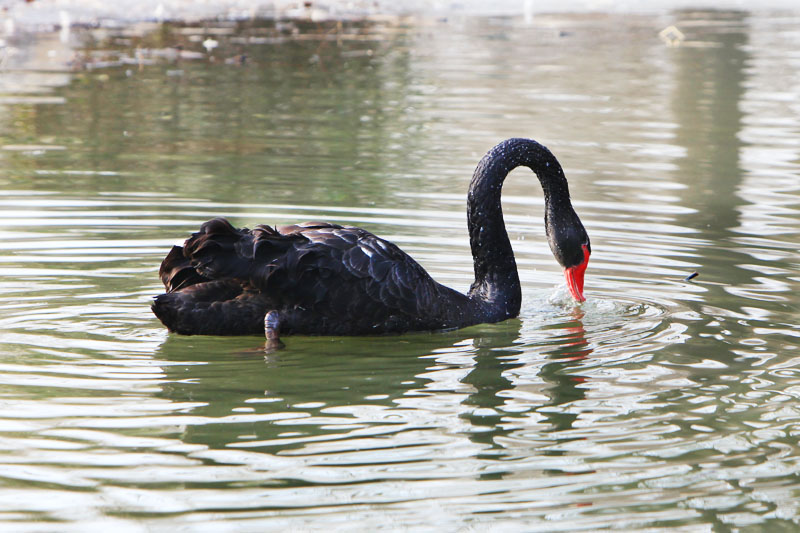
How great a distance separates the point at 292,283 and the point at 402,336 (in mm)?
696

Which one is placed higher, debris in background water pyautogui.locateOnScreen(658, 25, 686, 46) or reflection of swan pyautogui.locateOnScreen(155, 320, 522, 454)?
debris in background water pyautogui.locateOnScreen(658, 25, 686, 46)

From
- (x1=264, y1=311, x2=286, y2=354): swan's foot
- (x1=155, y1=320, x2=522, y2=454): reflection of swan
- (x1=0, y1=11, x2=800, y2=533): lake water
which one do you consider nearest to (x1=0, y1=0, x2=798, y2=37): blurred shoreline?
(x1=0, y1=11, x2=800, y2=533): lake water

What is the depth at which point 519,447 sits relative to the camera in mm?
4184

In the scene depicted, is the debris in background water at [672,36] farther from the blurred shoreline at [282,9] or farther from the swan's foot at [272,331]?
the swan's foot at [272,331]

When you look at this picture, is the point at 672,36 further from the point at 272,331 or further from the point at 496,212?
the point at 272,331

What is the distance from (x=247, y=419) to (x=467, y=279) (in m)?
2.71

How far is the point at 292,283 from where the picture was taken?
5406mm

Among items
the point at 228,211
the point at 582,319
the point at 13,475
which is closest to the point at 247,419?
the point at 13,475

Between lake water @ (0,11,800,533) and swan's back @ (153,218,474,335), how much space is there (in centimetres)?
14

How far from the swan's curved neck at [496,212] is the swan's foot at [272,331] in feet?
3.98

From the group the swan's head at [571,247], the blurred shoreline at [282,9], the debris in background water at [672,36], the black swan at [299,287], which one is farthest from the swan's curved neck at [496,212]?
the debris in background water at [672,36]

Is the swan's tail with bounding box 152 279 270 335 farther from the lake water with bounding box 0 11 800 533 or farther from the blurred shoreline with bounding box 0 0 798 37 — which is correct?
the blurred shoreline with bounding box 0 0 798 37

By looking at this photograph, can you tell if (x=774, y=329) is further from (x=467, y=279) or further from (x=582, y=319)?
(x=467, y=279)

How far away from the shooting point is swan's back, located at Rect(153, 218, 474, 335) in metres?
5.34
